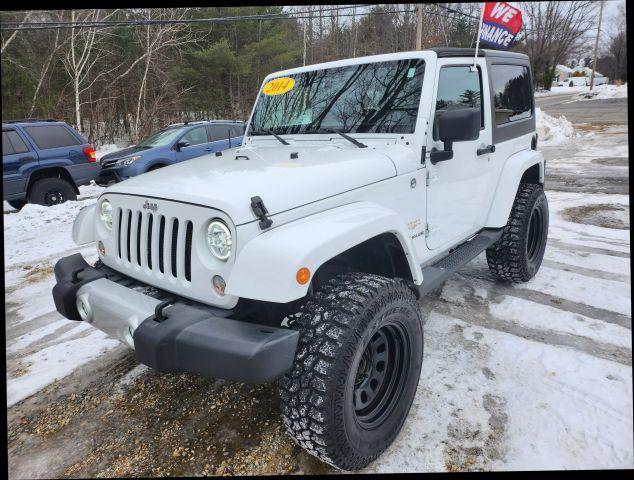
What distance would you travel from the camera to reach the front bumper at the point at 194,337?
167cm

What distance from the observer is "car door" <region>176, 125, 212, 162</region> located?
9797 millimetres

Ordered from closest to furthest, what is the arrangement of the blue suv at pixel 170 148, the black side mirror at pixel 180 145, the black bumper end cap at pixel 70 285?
the black bumper end cap at pixel 70 285, the blue suv at pixel 170 148, the black side mirror at pixel 180 145

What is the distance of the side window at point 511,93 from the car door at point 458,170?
9.7 inches

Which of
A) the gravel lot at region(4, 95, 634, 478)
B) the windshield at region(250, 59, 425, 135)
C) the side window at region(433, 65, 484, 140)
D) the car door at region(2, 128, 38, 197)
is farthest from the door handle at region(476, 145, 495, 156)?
the car door at region(2, 128, 38, 197)

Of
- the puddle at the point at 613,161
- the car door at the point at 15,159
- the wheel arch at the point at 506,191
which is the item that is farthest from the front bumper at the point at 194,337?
the puddle at the point at 613,161

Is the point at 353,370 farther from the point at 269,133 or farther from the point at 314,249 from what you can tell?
the point at 269,133

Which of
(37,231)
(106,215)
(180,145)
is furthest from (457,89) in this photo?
(180,145)

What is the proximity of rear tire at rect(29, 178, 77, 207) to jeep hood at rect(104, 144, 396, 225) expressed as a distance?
6.89m

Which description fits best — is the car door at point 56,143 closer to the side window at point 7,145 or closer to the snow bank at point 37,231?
the side window at point 7,145

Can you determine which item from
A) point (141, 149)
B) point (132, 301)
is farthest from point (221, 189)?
point (141, 149)

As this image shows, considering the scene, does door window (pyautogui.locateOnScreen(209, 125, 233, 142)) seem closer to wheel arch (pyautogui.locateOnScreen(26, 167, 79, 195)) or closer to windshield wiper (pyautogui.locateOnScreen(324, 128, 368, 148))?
wheel arch (pyautogui.locateOnScreen(26, 167, 79, 195))

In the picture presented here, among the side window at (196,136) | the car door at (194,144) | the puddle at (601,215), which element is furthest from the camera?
the side window at (196,136)

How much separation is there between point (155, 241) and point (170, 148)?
8.16 meters

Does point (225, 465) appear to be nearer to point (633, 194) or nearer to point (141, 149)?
point (633, 194)
